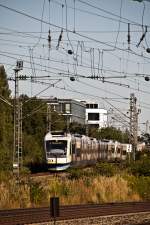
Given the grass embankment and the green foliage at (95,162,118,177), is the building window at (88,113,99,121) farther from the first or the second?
the grass embankment

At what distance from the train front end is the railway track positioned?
17550 mm

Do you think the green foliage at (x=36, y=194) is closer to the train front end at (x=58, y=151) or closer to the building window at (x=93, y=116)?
the train front end at (x=58, y=151)

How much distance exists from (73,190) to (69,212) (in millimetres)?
6174

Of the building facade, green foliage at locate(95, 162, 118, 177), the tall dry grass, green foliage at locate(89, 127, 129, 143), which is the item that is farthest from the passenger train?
the building facade

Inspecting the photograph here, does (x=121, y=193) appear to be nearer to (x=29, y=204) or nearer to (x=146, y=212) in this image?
(x=146, y=212)

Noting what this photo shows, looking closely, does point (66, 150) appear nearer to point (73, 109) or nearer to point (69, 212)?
point (69, 212)

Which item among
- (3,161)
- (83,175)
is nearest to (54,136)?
(3,161)

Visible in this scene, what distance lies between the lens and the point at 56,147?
46656 millimetres

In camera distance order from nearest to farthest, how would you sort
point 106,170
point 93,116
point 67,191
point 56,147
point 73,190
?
point 67,191 → point 73,190 → point 106,170 → point 56,147 → point 93,116

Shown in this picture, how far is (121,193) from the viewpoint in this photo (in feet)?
107

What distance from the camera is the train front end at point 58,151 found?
1821 inches

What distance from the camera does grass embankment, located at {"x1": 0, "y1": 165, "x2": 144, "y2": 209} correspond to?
25.8 meters

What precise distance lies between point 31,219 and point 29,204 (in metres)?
4.98

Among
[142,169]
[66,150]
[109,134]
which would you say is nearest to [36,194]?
[142,169]
